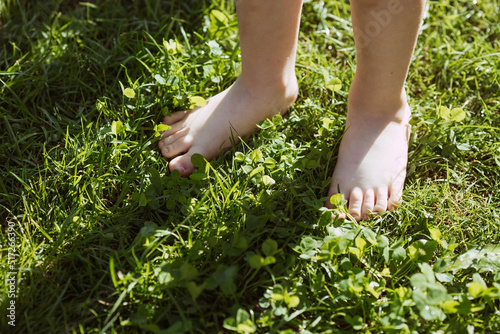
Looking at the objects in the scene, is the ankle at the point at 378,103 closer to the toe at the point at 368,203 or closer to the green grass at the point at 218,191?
the green grass at the point at 218,191

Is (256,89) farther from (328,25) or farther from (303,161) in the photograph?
(328,25)

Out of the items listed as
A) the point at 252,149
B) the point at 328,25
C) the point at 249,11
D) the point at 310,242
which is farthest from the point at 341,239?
the point at 328,25

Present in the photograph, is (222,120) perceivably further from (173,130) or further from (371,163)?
(371,163)

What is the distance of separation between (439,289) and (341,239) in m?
0.28

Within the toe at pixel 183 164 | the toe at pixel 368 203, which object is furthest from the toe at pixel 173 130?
the toe at pixel 368 203

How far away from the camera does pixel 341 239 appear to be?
4.48ft

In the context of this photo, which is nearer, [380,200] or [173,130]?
[380,200]

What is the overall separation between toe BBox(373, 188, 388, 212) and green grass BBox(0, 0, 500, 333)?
53 millimetres

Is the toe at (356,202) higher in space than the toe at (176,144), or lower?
lower

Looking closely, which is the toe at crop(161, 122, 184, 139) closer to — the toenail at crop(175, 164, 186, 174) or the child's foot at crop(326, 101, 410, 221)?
the toenail at crop(175, 164, 186, 174)

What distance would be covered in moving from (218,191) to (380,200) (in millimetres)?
518

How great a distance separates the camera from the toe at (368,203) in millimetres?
1513

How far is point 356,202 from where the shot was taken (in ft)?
4.97

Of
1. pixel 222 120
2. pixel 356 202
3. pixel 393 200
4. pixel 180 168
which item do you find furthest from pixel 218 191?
pixel 393 200
